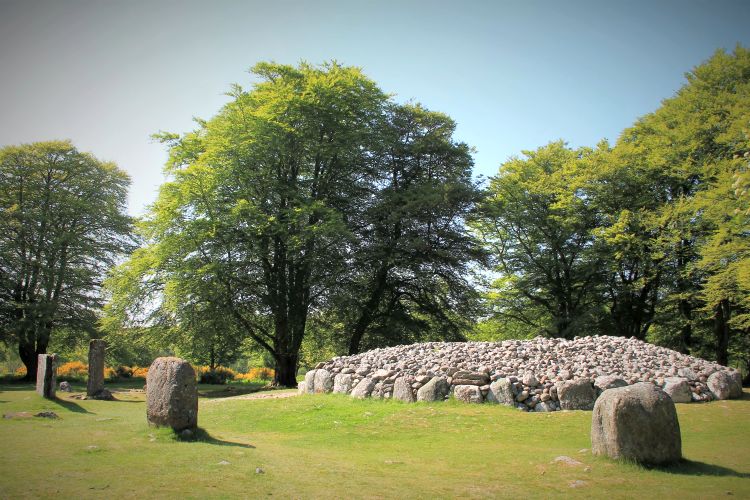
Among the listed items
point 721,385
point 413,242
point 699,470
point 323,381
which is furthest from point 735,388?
point 413,242

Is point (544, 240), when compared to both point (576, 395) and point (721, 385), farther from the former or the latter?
point (576, 395)

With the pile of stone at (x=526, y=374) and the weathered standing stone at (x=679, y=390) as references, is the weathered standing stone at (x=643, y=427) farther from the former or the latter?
the weathered standing stone at (x=679, y=390)

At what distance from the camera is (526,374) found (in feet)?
50.9

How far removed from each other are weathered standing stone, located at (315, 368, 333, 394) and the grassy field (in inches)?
106

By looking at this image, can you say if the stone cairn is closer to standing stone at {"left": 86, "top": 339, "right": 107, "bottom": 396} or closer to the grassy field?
standing stone at {"left": 86, "top": 339, "right": 107, "bottom": 396}

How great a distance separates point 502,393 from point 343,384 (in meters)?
5.70

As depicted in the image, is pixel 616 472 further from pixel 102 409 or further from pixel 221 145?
pixel 221 145

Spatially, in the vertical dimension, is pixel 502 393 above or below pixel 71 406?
above

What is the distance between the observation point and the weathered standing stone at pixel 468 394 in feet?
49.8

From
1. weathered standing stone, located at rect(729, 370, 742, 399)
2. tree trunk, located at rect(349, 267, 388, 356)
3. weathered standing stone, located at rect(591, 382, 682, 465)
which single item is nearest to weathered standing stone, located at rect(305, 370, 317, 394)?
Result: tree trunk, located at rect(349, 267, 388, 356)

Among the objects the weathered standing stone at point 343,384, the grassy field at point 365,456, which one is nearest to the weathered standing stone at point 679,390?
the grassy field at point 365,456

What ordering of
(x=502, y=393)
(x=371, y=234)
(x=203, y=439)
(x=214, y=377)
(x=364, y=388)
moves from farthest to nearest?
(x=214, y=377)
(x=371, y=234)
(x=364, y=388)
(x=502, y=393)
(x=203, y=439)

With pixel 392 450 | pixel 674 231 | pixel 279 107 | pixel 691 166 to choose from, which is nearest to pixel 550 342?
pixel 392 450

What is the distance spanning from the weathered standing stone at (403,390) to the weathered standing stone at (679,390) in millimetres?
7698
